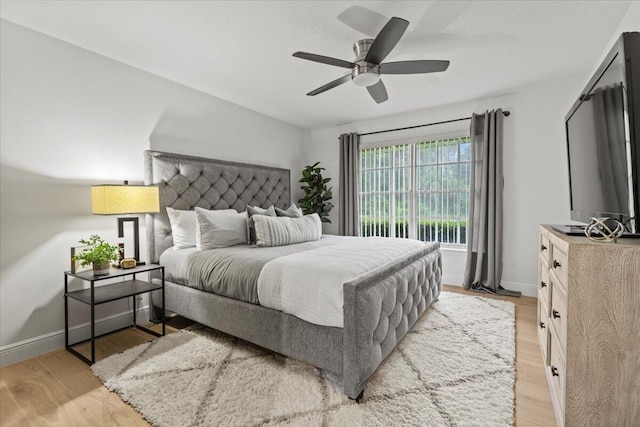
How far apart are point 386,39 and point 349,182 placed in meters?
2.97

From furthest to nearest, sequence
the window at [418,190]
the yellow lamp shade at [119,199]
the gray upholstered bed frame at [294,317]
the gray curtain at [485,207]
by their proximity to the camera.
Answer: the window at [418,190], the gray curtain at [485,207], the yellow lamp shade at [119,199], the gray upholstered bed frame at [294,317]

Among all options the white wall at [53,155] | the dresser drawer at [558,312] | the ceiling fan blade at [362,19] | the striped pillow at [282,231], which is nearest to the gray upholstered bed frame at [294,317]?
the white wall at [53,155]

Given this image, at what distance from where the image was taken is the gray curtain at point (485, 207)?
3.74 metres

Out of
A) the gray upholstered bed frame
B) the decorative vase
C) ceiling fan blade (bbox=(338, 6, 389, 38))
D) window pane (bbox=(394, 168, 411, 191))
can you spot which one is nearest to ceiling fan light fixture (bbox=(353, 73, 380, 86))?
ceiling fan blade (bbox=(338, 6, 389, 38))

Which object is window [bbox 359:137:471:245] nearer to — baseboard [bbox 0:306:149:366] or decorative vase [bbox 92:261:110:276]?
baseboard [bbox 0:306:149:366]

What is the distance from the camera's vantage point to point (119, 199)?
2451 millimetres

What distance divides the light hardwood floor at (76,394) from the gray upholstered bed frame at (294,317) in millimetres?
754

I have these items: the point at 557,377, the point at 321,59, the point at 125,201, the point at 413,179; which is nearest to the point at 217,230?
the point at 125,201

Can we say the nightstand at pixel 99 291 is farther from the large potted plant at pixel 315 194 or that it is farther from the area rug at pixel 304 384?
the large potted plant at pixel 315 194

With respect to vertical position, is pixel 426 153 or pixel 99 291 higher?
pixel 426 153

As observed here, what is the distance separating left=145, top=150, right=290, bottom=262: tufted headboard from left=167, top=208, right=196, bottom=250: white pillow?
0.40 feet

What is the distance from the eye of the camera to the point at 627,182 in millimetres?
1353

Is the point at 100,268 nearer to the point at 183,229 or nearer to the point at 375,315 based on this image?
the point at 183,229

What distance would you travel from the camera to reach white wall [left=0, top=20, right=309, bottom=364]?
2225mm
